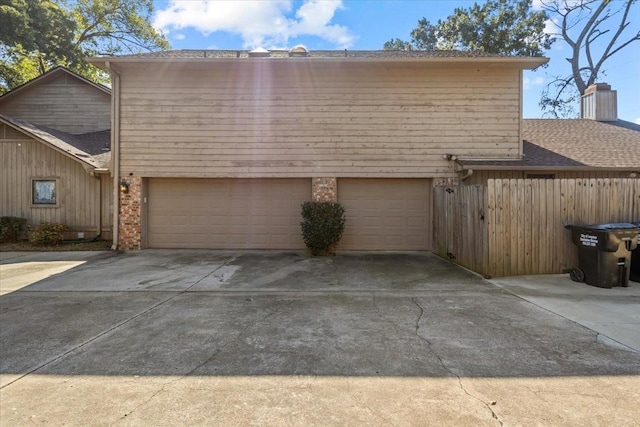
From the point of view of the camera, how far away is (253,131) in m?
9.49

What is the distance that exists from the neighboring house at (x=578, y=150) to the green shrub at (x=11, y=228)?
13.6m

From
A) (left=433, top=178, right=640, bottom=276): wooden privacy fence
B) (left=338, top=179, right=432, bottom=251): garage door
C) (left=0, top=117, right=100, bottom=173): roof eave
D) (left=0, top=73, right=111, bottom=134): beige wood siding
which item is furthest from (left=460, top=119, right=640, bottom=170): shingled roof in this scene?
(left=0, top=73, right=111, bottom=134): beige wood siding

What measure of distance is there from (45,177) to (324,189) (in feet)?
30.9

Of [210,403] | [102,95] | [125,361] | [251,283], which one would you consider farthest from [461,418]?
[102,95]

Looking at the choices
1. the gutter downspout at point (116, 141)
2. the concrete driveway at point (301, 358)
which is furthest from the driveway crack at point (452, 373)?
the gutter downspout at point (116, 141)

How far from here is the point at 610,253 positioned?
5.72 metres

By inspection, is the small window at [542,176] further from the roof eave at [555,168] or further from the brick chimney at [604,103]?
the brick chimney at [604,103]

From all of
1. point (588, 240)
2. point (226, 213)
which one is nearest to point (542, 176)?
point (588, 240)

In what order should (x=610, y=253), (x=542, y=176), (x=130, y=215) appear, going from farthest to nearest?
(x=542, y=176), (x=130, y=215), (x=610, y=253)

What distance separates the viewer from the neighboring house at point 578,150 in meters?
9.03

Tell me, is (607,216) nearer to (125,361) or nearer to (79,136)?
(125,361)

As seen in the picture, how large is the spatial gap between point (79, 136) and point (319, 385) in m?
15.3

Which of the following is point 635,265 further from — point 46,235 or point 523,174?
point 46,235

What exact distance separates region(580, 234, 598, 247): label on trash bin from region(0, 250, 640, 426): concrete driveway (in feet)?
6.17
